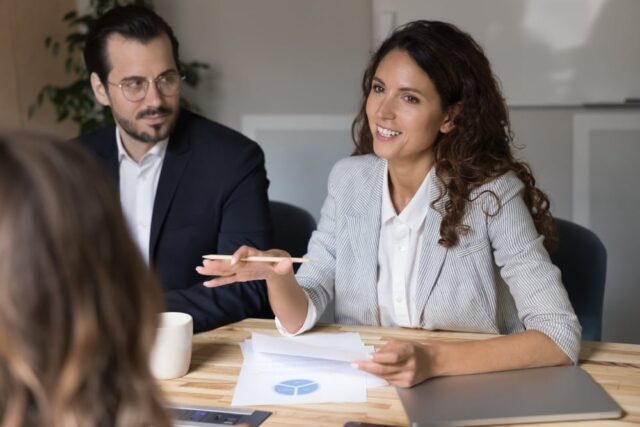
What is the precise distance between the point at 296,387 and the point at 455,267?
0.54m

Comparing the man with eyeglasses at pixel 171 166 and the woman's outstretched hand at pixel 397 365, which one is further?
the man with eyeglasses at pixel 171 166

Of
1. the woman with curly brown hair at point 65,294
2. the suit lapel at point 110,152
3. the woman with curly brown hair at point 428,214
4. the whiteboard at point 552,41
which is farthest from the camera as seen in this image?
the whiteboard at point 552,41

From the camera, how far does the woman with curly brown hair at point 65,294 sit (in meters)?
0.73

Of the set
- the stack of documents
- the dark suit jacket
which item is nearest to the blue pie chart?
the stack of documents

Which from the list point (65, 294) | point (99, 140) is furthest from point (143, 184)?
point (65, 294)

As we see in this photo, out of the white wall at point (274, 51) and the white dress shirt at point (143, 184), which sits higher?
the white wall at point (274, 51)

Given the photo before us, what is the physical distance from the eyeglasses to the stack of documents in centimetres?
85

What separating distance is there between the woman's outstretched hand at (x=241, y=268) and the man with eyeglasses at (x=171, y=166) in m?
0.45

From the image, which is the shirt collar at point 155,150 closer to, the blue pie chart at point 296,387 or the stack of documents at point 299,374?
the stack of documents at point 299,374

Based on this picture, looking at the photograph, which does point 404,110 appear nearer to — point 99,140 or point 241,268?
point 241,268

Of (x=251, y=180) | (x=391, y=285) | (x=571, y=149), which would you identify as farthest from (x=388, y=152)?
(x=571, y=149)

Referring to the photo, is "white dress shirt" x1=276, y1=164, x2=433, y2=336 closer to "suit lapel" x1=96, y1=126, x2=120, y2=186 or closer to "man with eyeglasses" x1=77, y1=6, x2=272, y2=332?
"man with eyeglasses" x1=77, y1=6, x2=272, y2=332

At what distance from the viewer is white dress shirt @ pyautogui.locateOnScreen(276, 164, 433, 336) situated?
74.9 inches

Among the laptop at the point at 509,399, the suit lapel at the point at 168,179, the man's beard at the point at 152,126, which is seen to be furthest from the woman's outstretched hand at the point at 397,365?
the man's beard at the point at 152,126
